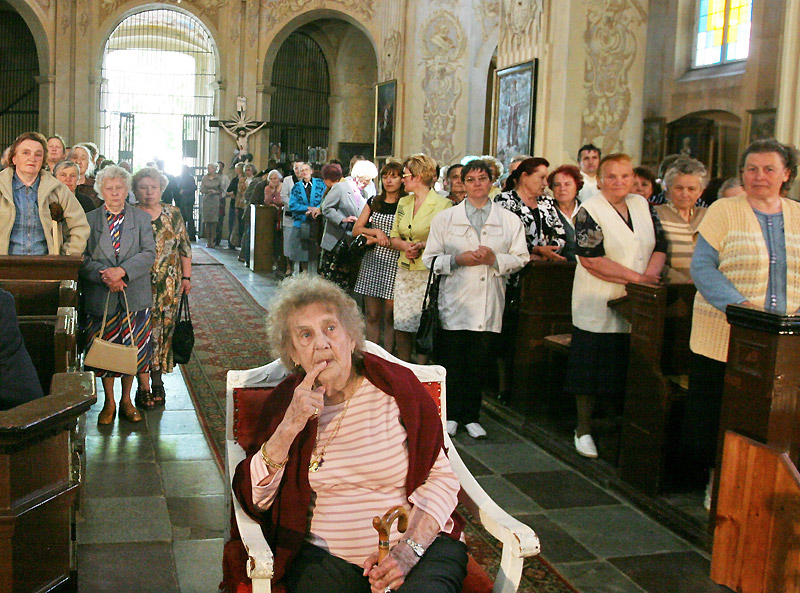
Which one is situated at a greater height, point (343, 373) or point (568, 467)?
point (343, 373)

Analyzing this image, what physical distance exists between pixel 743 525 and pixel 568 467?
4.99 feet

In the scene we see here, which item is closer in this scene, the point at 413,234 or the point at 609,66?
the point at 413,234

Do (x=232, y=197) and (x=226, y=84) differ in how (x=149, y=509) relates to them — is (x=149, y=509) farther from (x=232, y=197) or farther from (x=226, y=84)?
(x=226, y=84)

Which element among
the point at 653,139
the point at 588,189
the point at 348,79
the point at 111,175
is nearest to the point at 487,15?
the point at 653,139

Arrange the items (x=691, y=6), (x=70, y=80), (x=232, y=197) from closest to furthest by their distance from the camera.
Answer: (x=691, y=6)
(x=232, y=197)
(x=70, y=80)

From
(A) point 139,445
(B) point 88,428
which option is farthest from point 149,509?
(B) point 88,428

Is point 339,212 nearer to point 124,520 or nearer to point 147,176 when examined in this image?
point 147,176

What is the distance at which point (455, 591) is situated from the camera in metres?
2.30

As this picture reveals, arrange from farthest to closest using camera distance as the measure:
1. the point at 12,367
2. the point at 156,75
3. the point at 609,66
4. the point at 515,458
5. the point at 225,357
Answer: the point at 156,75, the point at 609,66, the point at 225,357, the point at 515,458, the point at 12,367

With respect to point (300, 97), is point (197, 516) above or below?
below

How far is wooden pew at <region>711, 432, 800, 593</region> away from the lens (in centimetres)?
313

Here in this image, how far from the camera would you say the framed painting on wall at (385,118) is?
1655 cm

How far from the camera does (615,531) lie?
12.8 ft

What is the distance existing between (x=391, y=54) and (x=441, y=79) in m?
1.53
